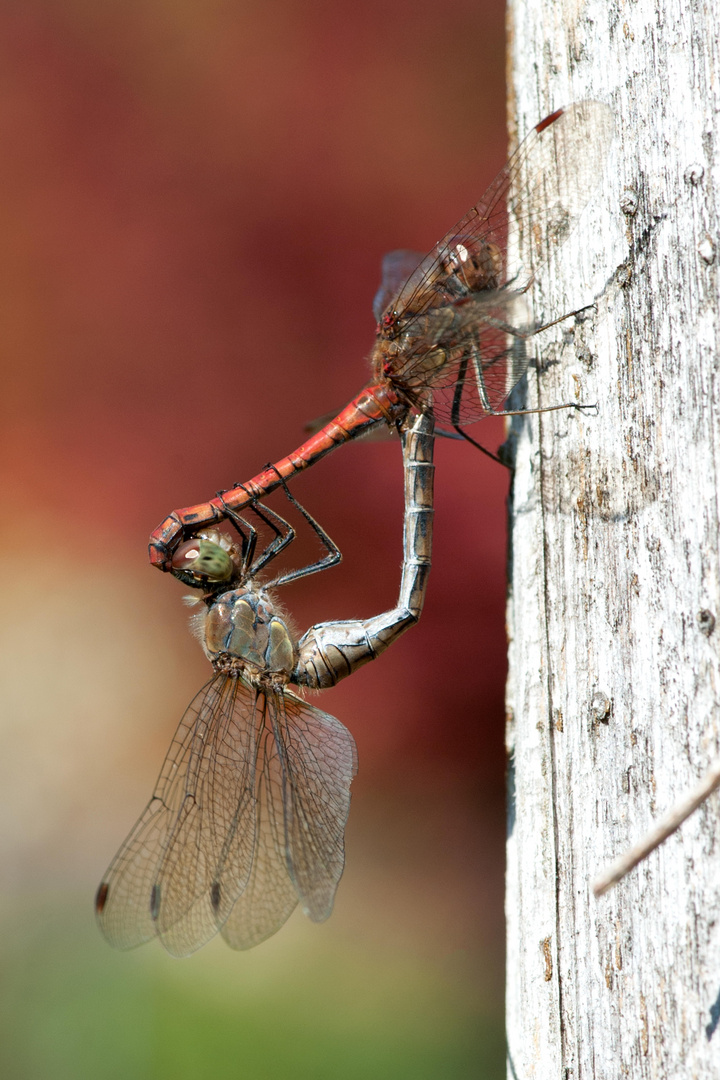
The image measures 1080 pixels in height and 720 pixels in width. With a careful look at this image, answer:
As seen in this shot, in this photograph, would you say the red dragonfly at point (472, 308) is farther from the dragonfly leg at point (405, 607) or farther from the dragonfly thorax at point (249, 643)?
the dragonfly thorax at point (249, 643)

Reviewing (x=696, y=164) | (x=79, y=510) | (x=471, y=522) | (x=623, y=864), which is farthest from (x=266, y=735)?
(x=79, y=510)

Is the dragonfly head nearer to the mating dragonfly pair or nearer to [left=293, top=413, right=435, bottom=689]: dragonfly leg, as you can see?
the mating dragonfly pair

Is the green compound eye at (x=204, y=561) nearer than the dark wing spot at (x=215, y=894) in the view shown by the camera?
No

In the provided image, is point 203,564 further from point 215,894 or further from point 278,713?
point 215,894

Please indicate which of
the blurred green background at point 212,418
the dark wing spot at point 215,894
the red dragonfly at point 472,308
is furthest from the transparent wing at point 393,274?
the blurred green background at point 212,418

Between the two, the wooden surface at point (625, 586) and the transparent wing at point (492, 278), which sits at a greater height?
the transparent wing at point (492, 278)

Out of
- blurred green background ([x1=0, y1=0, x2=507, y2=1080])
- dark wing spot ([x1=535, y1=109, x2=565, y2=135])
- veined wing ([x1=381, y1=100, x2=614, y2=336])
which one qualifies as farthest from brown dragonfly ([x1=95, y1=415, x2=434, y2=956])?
blurred green background ([x1=0, y1=0, x2=507, y2=1080])

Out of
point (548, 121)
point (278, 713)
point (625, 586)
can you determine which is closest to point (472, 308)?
point (548, 121)

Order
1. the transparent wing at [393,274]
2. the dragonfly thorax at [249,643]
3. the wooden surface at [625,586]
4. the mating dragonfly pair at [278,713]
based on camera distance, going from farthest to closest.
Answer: the transparent wing at [393,274] < the dragonfly thorax at [249,643] < the mating dragonfly pair at [278,713] < the wooden surface at [625,586]
